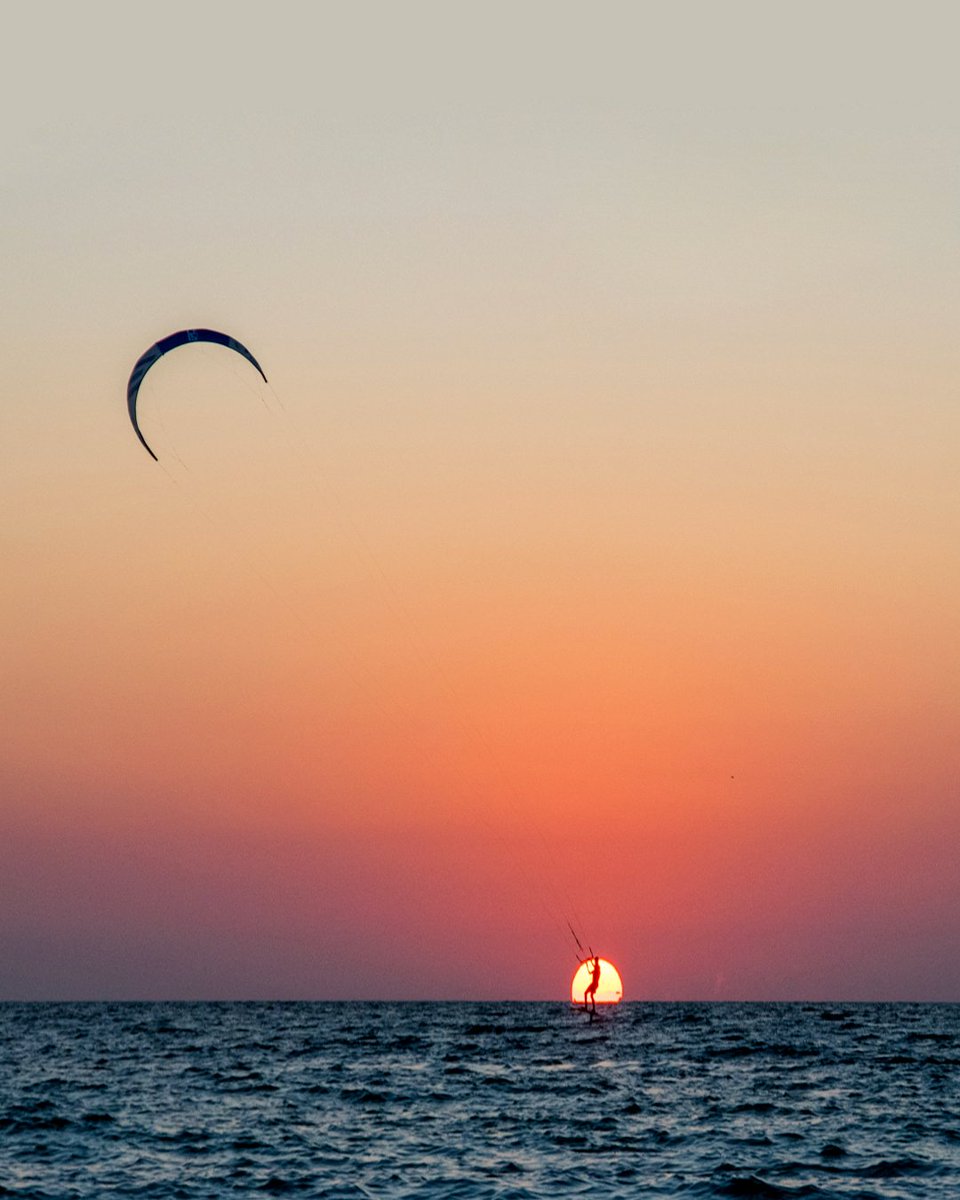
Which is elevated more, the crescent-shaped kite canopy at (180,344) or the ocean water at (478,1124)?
the crescent-shaped kite canopy at (180,344)

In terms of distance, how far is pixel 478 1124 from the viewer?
3222 centimetres

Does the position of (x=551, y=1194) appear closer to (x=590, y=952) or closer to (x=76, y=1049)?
(x=590, y=952)

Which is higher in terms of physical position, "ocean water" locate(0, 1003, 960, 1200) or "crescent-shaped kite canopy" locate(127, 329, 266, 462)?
"crescent-shaped kite canopy" locate(127, 329, 266, 462)

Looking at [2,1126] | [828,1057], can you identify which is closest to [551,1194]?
[2,1126]

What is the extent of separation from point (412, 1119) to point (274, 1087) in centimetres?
1047

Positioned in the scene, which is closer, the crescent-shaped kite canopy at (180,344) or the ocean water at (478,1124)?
the ocean water at (478,1124)

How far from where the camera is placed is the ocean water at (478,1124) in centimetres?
2505

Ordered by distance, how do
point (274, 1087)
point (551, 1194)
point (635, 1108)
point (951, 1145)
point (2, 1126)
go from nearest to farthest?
point (551, 1194) → point (951, 1145) → point (2, 1126) → point (635, 1108) → point (274, 1087)

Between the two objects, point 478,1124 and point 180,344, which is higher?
point 180,344

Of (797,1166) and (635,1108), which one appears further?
(635,1108)

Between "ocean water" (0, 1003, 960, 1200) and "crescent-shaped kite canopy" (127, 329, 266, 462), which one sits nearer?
"ocean water" (0, 1003, 960, 1200)

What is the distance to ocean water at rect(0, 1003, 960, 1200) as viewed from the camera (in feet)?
82.2

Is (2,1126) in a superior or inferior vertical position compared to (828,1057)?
inferior

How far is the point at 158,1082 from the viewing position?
45000 mm
